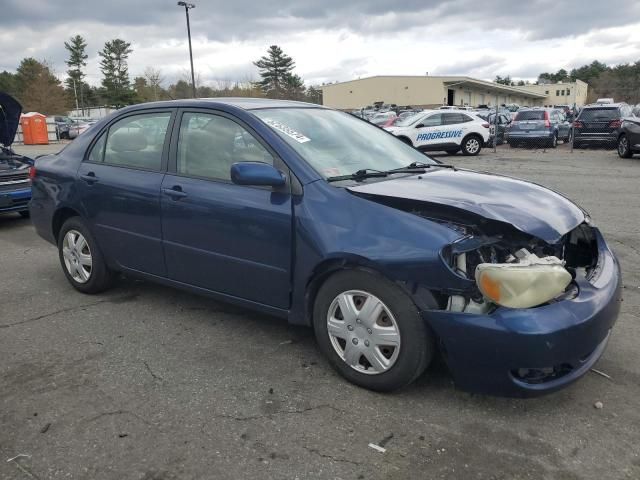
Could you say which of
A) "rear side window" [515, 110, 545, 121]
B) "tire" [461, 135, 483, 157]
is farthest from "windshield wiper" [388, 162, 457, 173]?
"rear side window" [515, 110, 545, 121]

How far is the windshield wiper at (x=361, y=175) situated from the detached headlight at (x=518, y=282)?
1043 millimetres

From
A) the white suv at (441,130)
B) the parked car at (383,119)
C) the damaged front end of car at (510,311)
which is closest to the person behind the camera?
the damaged front end of car at (510,311)

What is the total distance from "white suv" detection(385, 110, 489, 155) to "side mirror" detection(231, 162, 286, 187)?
50.2 ft

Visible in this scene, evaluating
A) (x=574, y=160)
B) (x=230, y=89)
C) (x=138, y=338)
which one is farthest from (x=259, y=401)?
(x=230, y=89)

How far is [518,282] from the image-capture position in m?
2.57

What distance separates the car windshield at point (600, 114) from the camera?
60.9ft

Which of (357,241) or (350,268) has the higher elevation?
(357,241)

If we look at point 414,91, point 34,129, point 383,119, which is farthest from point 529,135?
point 414,91

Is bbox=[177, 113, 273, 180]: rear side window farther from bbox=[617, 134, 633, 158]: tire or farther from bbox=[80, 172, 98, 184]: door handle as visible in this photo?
bbox=[617, 134, 633, 158]: tire

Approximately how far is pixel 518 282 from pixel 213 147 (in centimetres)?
216

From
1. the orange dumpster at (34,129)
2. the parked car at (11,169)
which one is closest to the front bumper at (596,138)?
the parked car at (11,169)

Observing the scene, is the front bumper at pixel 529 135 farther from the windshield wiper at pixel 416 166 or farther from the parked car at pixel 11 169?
the windshield wiper at pixel 416 166

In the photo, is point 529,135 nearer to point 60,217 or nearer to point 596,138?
point 596,138

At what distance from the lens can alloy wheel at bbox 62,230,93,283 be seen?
4.64m
